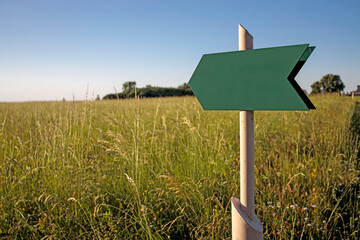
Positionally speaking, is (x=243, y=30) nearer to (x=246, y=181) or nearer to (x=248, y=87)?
(x=248, y=87)

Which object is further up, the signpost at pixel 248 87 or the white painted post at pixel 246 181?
the signpost at pixel 248 87

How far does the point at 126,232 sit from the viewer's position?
5.78 ft

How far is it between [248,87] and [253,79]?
35mm

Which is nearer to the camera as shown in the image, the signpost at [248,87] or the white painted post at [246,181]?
the signpost at [248,87]

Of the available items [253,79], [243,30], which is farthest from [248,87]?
[243,30]

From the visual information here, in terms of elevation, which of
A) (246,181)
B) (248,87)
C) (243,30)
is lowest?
(246,181)

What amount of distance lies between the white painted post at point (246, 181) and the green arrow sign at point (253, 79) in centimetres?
7

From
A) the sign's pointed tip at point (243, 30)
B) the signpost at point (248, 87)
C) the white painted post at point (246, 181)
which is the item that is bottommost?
the white painted post at point (246, 181)

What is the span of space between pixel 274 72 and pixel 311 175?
1899 mm

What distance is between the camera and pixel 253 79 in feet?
2.99

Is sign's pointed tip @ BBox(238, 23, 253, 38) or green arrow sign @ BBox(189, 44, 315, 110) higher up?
sign's pointed tip @ BBox(238, 23, 253, 38)

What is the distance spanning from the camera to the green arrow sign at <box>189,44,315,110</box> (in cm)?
85

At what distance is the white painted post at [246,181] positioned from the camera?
3.15ft

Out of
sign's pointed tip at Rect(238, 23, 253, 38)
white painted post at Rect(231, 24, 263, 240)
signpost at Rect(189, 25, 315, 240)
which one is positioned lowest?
white painted post at Rect(231, 24, 263, 240)
